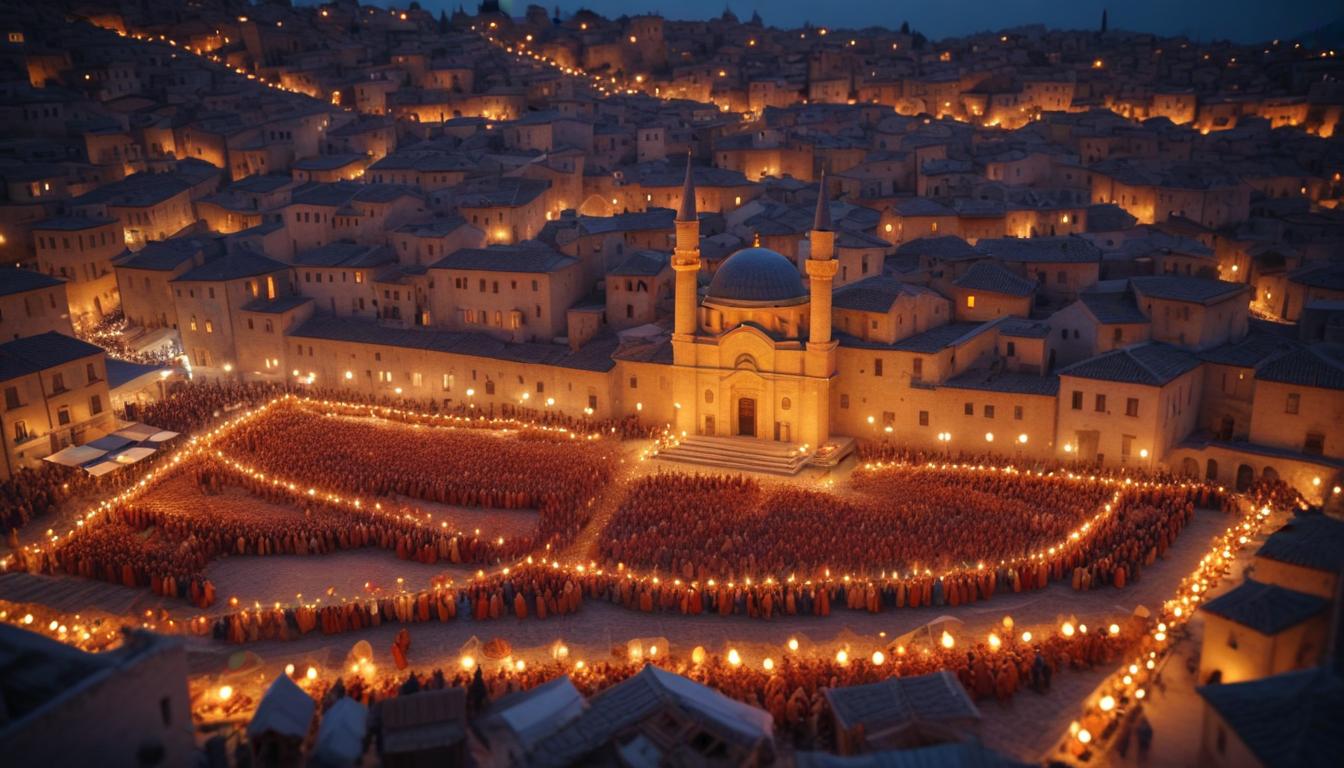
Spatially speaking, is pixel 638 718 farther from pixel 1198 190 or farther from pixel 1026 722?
pixel 1198 190

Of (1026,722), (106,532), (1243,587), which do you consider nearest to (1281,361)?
(1243,587)

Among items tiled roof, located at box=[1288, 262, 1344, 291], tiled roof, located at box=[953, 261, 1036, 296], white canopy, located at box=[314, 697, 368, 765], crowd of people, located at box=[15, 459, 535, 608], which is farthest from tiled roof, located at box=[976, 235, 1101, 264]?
white canopy, located at box=[314, 697, 368, 765]

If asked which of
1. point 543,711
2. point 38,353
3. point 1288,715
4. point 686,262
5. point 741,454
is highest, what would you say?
point 686,262

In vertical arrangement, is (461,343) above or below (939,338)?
below

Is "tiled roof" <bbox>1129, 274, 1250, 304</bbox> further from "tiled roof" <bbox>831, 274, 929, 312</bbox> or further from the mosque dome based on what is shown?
the mosque dome

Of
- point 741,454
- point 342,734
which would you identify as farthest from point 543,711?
point 741,454

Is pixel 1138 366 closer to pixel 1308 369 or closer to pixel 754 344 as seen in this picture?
pixel 1308 369

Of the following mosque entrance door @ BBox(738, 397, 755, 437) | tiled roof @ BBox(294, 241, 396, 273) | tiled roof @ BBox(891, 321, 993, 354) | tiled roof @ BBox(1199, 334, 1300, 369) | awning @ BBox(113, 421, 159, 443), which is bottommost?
mosque entrance door @ BBox(738, 397, 755, 437)
